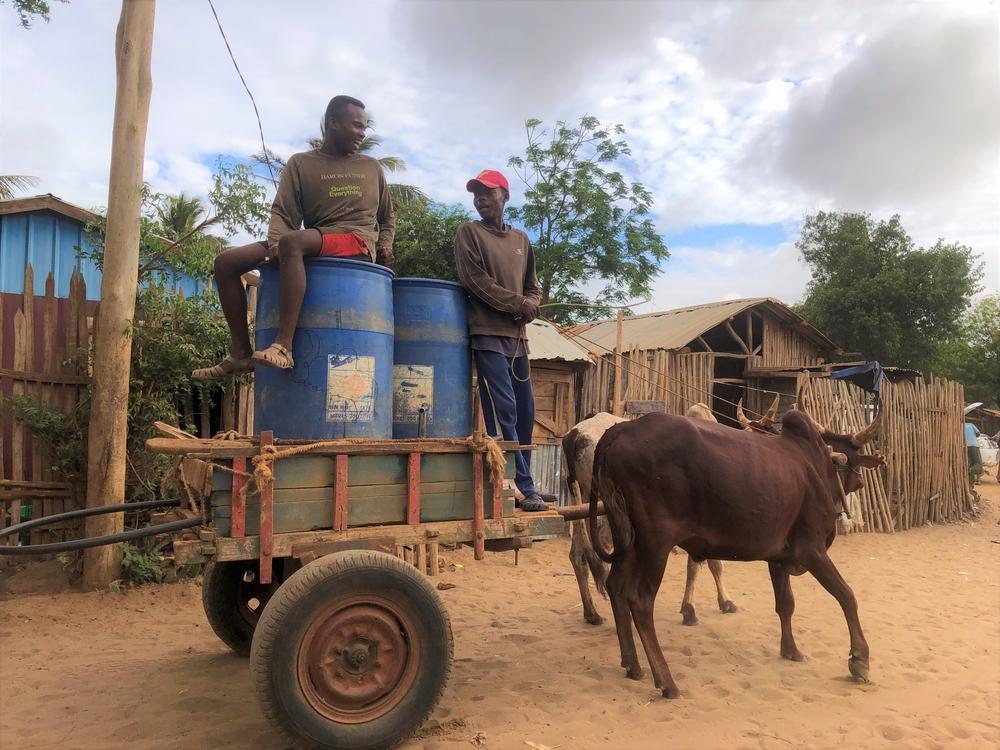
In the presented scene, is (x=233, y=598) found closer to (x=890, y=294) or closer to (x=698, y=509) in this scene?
(x=698, y=509)

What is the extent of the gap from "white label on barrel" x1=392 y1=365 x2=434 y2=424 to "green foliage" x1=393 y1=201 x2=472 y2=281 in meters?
8.81

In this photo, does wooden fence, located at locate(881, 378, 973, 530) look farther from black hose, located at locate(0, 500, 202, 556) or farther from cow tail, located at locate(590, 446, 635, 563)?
black hose, located at locate(0, 500, 202, 556)

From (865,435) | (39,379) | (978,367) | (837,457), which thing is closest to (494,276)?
(837,457)

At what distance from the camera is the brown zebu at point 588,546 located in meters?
5.22

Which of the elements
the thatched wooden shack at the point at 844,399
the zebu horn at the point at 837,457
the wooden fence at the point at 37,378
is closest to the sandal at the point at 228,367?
the wooden fence at the point at 37,378

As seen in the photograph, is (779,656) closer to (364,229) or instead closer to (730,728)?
(730,728)

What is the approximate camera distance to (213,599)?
4012 mm

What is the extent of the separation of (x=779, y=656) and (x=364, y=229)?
12.9 feet

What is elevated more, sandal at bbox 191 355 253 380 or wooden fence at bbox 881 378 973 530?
sandal at bbox 191 355 253 380

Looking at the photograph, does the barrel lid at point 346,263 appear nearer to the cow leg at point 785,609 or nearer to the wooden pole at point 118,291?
the wooden pole at point 118,291

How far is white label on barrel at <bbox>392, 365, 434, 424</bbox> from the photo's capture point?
3.52m

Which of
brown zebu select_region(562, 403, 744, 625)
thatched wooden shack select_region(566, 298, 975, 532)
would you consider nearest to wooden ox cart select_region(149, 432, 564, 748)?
brown zebu select_region(562, 403, 744, 625)

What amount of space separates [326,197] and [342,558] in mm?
1854

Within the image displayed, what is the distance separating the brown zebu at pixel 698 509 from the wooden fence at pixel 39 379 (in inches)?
177
